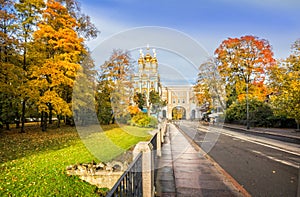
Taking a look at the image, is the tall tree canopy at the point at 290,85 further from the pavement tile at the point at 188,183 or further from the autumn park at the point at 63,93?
the pavement tile at the point at 188,183

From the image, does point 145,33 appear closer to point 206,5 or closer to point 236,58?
point 206,5

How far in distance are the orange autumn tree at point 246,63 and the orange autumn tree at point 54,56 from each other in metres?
21.7

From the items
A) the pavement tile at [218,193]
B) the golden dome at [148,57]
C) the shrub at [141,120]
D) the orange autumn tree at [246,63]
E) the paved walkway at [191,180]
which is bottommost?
the paved walkway at [191,180]

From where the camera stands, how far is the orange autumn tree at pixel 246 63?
26375mm

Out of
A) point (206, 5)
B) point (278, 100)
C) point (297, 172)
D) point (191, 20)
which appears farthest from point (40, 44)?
point (278, 100)

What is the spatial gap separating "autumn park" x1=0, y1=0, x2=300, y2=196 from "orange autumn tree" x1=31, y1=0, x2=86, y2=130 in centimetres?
6

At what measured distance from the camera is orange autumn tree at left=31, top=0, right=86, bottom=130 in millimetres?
12695

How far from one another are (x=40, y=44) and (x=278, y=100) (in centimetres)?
1736

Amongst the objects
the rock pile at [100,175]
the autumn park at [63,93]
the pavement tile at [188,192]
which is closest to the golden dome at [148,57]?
the autumn park at [63,93]

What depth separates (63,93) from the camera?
16.7 metres

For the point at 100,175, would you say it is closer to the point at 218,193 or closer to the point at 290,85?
the point at 218,193

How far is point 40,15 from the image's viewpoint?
13.7m

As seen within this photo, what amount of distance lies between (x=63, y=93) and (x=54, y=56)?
407cm

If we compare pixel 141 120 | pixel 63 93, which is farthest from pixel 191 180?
pixel 63 93
